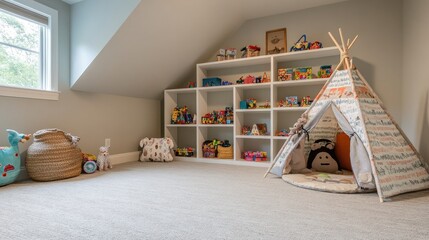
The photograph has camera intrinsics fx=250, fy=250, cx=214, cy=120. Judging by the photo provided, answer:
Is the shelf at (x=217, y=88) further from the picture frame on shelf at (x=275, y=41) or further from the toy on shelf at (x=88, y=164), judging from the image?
the toy on shelf at (x=88, y=164)

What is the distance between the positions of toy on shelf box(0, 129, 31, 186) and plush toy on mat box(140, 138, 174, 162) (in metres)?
1.45

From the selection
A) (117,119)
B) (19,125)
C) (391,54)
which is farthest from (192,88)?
(391,54)

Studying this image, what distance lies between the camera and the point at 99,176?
2.48 meters

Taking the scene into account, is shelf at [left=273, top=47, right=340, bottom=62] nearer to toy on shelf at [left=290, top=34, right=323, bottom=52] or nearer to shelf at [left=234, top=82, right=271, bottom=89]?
toy on shelf at [left=290, top=34, right=323, bottom=52]

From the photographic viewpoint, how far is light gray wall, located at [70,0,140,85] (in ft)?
8.12

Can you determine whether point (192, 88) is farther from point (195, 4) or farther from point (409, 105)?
point (409, 105)

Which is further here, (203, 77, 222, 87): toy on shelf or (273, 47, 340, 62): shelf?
(203, 77, 222, 87): toy on shelf

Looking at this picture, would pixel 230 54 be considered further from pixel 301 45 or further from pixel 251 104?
pixel 301 45

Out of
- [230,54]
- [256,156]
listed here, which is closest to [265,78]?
[230,54]

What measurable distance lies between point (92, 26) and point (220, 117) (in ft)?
6.18

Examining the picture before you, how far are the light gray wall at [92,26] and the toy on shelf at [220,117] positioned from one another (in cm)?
163

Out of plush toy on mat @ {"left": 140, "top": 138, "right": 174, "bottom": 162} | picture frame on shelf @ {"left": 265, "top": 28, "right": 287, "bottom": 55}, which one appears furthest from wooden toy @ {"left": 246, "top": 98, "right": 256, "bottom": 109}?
plush toy on mat @ {"left": 140, "top": 138, "right": 174, "bottom": 162}

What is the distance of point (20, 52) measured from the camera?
8.00 feet

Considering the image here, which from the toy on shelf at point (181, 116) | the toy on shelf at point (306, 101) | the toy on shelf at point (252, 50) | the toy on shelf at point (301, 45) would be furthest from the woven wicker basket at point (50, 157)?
the toy on shelf at point (301, 45)
